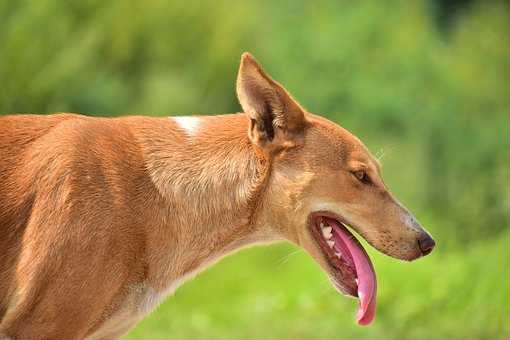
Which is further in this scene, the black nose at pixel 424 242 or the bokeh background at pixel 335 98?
the bokeh background at pixel 335 98

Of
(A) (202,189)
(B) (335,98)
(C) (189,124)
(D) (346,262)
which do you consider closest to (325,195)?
(D) (346,262)

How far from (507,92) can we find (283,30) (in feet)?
9.64

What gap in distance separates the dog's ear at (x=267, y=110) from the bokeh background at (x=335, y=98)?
12.8 ft

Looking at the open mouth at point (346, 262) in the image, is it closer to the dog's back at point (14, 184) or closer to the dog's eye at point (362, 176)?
the dog's eye at point (362, 176)

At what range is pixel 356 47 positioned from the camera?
46.1 ft

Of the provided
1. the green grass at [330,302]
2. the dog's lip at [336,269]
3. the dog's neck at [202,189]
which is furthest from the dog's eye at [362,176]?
the green grass at [330,302]

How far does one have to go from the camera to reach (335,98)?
13391mm

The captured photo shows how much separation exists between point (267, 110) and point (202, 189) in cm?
51

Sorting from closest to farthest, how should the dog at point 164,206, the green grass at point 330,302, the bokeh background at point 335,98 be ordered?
the dog at point 164,206
the green grass at point 330,302
the bokeh background at point 335,98

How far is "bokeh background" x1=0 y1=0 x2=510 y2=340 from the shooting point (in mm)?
10070

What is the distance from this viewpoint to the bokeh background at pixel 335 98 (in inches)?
396

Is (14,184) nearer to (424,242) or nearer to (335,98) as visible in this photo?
(424,242)

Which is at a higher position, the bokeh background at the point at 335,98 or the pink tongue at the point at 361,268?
the pink tongue at the point at 361,268

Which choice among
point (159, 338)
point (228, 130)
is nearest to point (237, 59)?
point (159, 338)
